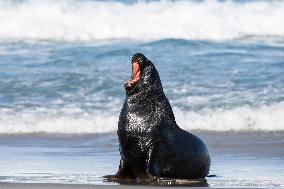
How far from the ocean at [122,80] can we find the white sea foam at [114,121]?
0.01m

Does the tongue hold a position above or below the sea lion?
above

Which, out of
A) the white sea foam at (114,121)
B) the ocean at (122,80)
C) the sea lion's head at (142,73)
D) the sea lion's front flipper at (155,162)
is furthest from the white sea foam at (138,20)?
the sea lion's front flipper at (155,162)

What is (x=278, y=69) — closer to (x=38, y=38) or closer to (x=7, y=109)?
(x=7, y=109)

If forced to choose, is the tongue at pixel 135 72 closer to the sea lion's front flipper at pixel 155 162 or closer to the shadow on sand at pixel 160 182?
the sea lion's front flipper at pixel 155 162

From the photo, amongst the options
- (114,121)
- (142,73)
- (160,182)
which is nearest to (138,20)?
(114,121)

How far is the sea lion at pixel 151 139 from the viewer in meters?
7.76

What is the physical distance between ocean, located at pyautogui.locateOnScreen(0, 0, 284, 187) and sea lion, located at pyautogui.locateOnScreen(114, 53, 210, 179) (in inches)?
11.3

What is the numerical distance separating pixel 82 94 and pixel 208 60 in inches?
137

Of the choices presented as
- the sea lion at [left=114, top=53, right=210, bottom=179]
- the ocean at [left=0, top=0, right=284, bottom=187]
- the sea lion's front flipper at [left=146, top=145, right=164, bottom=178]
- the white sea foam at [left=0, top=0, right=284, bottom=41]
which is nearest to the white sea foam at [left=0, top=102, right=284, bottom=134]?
the ocean at [left=0, top=0, right=284, bottom=187]

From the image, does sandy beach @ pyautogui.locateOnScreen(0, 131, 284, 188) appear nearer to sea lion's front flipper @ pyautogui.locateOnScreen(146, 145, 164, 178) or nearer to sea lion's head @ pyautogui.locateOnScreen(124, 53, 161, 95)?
sea lion's front flipper @ pyautogui.locateOnScreen(146, 145, 164, 178)

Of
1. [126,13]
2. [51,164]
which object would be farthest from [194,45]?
[51,164]

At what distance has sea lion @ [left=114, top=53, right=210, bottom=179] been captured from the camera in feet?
25.5

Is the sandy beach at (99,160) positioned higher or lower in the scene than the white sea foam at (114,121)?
lower

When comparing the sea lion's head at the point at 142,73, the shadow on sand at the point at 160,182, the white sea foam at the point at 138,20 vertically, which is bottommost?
the shadow on sand at the point at 160,182
